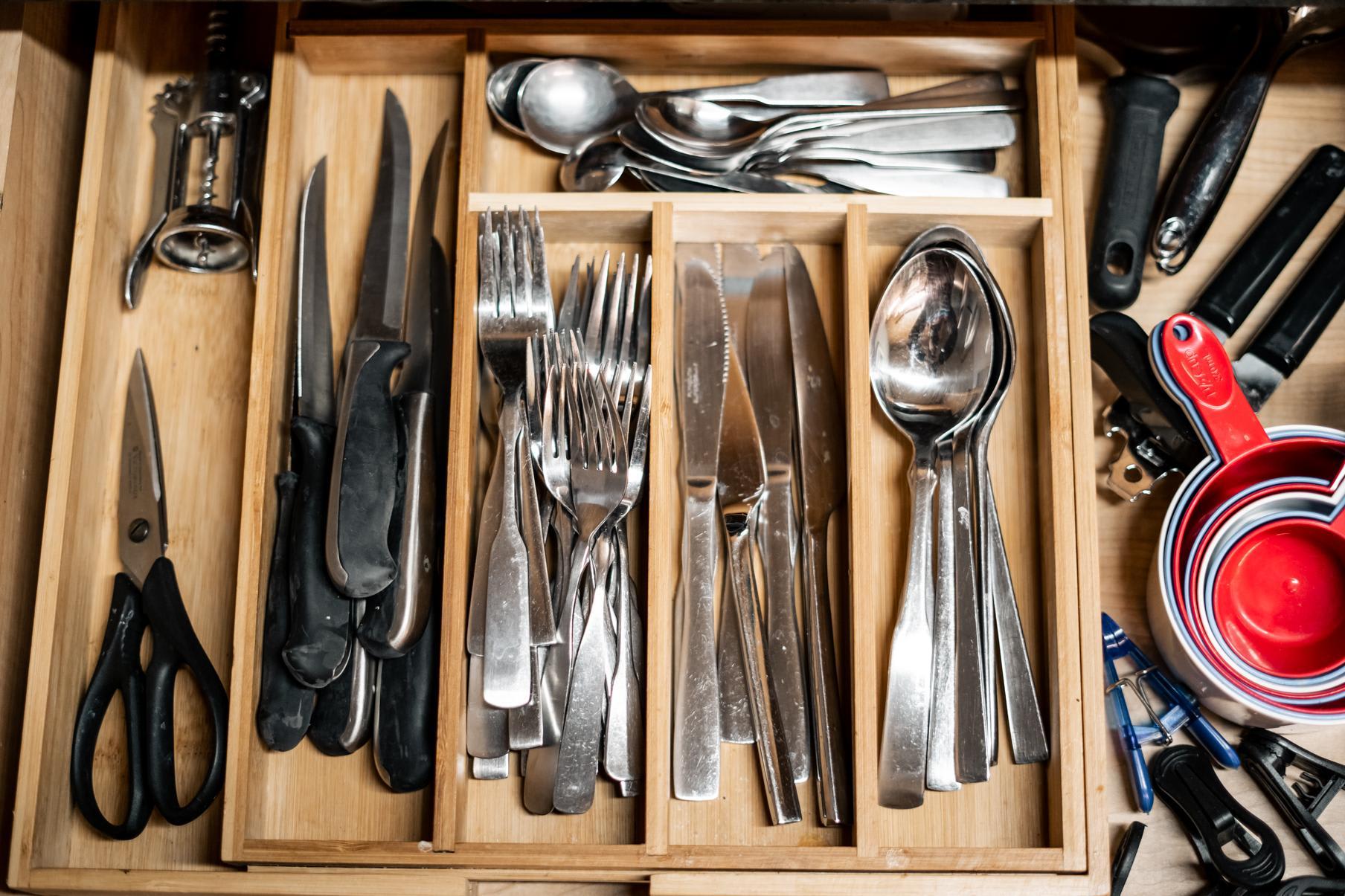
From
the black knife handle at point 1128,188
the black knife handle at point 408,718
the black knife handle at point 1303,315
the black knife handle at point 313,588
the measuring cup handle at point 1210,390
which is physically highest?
the black knife handle at point 1128,188

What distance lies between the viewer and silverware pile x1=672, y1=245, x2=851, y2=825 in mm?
652

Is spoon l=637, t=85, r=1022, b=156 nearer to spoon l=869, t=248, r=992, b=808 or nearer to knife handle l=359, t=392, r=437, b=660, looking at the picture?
spoon l=869, t=248, r=992, b=808

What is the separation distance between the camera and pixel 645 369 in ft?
2.27

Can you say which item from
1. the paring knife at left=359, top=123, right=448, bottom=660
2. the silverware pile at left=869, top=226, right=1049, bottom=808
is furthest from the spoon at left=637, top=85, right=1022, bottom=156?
the paring knife at left=359, top=123, right=448, bottom=660

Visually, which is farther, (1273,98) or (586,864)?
(1273,98)

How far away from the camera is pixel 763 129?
0.73 meters

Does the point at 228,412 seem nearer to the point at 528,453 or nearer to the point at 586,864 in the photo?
the point at 528,453

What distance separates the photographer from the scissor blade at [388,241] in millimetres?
719

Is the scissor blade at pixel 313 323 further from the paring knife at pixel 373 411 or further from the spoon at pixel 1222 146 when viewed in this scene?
the spoon at pixel 1222 146

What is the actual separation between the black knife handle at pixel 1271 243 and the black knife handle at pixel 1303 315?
2 cm

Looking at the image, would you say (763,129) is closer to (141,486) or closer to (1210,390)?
(1210,390)

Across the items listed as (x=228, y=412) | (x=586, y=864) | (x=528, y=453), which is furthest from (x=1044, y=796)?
(x=228, y=412)

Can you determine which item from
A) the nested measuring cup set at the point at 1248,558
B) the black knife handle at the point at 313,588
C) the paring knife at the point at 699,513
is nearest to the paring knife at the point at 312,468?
Result: the black knife handle at the point at 313,588

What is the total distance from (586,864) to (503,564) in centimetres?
19
